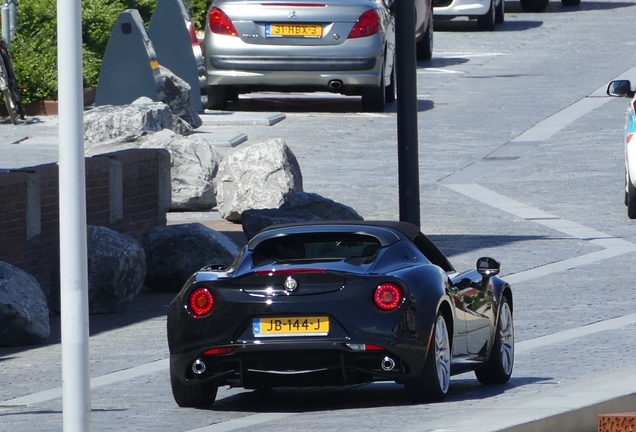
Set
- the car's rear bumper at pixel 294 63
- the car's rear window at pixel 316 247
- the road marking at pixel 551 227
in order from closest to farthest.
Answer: the car's rear window at pixel 316 247 < the road marking at pixel 551 227 < the car's rear bumper at pixel 294 63

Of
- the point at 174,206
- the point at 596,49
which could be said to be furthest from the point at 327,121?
the point at 596,49

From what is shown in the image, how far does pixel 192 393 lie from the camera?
9383 millimetres

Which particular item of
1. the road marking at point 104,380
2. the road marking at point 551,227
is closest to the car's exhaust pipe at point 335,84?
the road marking at point 551,227

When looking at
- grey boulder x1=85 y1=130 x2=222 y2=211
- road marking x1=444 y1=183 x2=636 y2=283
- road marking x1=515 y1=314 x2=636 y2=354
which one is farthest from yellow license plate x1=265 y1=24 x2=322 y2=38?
road marking x1=515 y1=314 x2=636 y2=354

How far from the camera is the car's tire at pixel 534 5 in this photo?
39.9m

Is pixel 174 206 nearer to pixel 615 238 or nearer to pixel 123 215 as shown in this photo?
pixel 123 215

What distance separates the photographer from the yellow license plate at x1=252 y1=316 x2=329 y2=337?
905cm

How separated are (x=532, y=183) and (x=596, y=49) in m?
13.7

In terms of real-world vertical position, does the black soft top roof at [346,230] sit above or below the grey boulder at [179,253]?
above

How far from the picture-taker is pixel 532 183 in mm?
20031

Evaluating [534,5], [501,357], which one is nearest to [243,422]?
[501,357]

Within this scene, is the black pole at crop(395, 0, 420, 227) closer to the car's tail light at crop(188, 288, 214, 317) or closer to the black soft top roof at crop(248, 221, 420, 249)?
the black soft top roof at crop(248, 221, 420, 249)

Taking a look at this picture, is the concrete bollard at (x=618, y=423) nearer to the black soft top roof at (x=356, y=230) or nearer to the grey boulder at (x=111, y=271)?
the black soft top roof at (x=356, y=230)

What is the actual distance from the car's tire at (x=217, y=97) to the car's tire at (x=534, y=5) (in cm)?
1645
